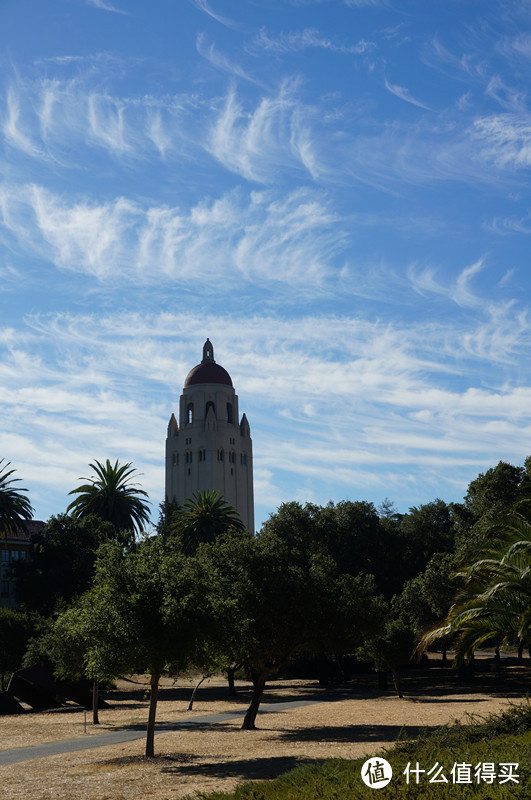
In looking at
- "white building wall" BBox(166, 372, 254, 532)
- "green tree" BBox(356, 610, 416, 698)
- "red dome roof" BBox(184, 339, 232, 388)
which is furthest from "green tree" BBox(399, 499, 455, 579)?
"red dome roof" BBox(184, 339, 232, 388)

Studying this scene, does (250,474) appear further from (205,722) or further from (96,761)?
(96,761)

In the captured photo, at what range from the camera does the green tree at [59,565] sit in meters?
60.5

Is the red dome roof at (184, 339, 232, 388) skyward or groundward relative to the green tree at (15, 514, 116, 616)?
skyward

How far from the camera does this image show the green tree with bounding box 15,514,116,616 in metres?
60.5

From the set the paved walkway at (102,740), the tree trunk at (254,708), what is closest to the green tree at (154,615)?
the paved walkway at (102,740)

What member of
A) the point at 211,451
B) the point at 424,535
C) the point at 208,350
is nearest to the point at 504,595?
the point at 424,535

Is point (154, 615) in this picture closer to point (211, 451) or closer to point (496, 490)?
point (496, 490)

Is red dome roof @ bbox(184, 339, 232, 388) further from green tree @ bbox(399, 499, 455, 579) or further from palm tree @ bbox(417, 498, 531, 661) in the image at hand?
palm tree @ bbox(417, 498, 531, 661)

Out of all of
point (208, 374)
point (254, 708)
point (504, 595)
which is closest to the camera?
point (504, 595)

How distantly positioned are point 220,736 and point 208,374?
106908mm

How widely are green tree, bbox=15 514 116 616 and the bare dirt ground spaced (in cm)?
1140

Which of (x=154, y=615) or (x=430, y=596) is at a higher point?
(x=154, y=615)

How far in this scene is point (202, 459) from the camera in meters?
129

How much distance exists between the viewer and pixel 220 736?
26.6 meters
